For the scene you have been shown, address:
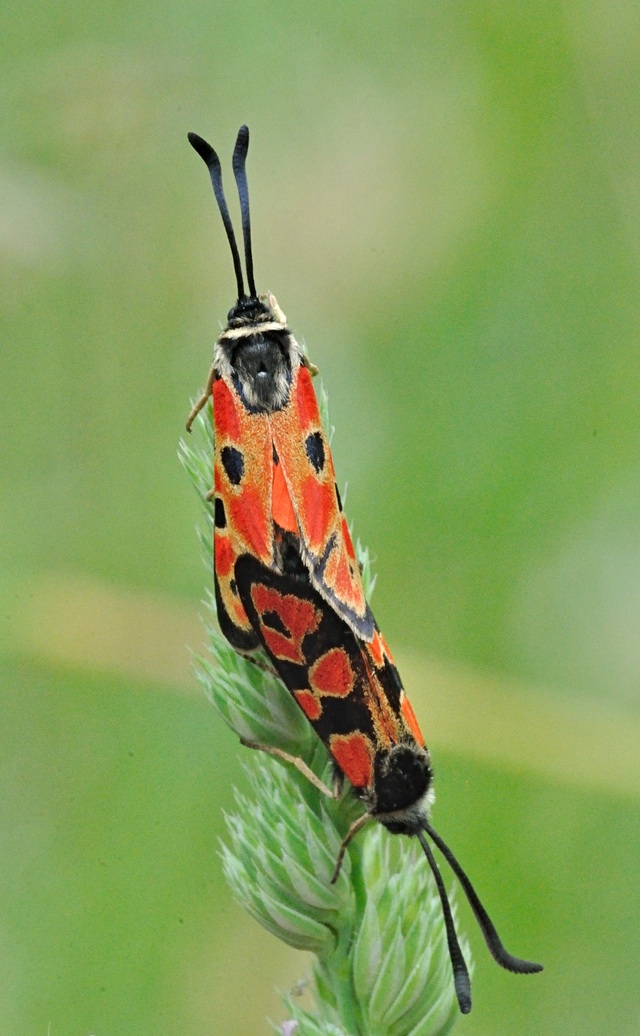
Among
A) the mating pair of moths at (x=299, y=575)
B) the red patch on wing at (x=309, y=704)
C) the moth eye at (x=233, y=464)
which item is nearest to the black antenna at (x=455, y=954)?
the mating pair of moths at (x=299, y=575)

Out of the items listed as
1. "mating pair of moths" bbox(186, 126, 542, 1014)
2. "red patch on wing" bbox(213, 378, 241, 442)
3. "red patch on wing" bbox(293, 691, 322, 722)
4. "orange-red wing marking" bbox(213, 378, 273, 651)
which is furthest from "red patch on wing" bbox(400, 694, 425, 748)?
"red patch on wing" bbox(213, 378, 241, 442)

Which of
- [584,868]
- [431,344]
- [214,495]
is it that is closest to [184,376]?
[431,344]

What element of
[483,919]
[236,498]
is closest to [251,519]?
[236,498]

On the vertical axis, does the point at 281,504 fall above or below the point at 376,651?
above

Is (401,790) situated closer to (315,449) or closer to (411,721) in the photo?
(411,721)

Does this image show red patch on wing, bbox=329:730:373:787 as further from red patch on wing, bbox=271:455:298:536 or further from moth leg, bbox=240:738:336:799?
red patch on wing, bbox=271:455:298:536

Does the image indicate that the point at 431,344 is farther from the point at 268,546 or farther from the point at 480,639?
the point at 268,546

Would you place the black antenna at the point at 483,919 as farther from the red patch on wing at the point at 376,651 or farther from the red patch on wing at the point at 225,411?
the red patch on wing at the point at 225,411
